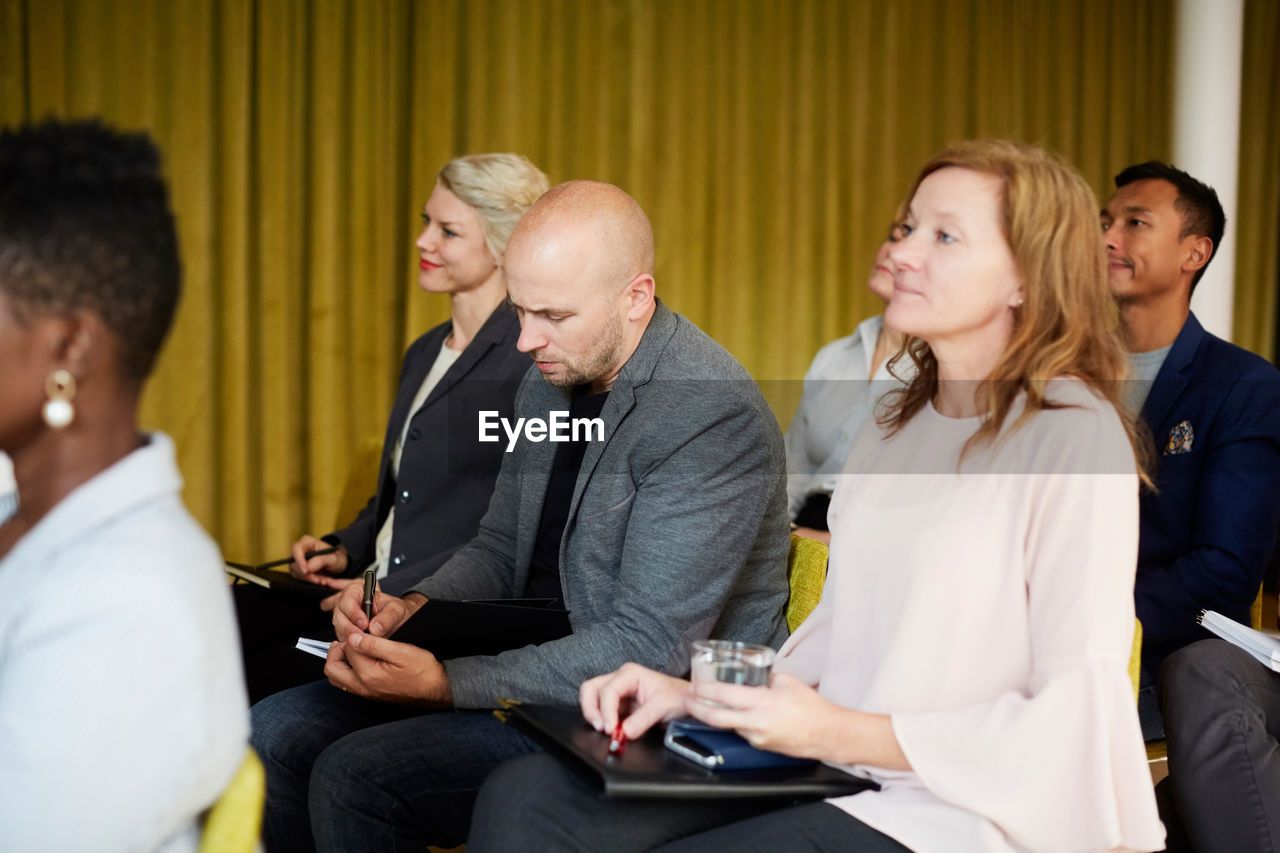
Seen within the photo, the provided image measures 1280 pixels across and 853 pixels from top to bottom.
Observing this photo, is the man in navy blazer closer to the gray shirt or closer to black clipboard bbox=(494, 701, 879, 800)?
the gray shirt

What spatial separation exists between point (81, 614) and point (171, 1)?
4033mm

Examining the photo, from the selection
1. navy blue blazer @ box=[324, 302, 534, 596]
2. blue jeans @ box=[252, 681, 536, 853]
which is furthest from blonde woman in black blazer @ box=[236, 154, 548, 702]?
blue jeans @ box=[252, 681, 536, 853]

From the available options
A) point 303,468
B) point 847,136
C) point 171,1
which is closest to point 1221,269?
point 847,136

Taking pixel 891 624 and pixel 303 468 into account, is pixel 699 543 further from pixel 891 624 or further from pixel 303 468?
pixel 303 468

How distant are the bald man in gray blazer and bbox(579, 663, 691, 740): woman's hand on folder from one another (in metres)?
0.32

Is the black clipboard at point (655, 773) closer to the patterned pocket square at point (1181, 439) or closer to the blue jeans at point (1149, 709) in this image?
the blue jeans at point (1149, 709)

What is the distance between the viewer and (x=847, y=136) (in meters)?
5.66

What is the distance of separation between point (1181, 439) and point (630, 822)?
5.28 feet

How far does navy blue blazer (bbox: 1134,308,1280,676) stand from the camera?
2297 mm

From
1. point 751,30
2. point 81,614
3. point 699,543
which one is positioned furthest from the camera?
point 751,30

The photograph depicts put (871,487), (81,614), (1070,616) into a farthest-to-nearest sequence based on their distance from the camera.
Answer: (871,487)
(1070,616)
(81,614)

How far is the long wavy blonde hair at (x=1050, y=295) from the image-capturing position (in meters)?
1.46

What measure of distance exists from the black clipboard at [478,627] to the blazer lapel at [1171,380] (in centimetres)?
138

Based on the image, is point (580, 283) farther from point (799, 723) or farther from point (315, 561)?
point (315, 561)
